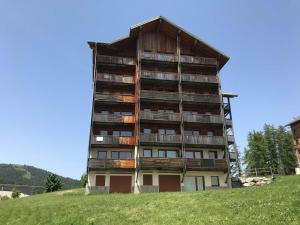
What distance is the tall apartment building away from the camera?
123 ft

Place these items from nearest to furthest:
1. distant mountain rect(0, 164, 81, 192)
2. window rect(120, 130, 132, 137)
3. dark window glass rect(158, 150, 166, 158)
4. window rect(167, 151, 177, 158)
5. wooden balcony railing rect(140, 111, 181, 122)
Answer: wooden balcony railing rect(140, 111, 181, 122), dark window glass rect(158, 150, 166, 158), window rect(167, 151, 177, 158), window rect(120, 130, 132, 137), distant mountain rect(0, 164, 81, 192)

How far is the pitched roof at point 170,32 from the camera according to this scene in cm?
4267

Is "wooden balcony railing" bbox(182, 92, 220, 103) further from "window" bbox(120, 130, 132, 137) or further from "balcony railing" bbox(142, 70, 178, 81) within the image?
"window" bbox(120, 130, 132, 137)

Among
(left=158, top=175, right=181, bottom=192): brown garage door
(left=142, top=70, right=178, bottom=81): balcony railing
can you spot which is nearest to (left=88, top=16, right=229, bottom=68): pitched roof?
(left=142, top=70, right=178, bottom=81): balcony railing

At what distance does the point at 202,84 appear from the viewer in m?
43.4

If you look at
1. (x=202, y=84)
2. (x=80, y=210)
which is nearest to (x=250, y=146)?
(x=202, y=84)

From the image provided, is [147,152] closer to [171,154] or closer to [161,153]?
[161,153]

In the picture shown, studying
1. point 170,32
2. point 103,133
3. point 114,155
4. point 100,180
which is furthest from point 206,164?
point 170,32

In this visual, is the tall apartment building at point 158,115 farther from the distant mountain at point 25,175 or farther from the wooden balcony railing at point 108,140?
the distant mountain at point 25,175

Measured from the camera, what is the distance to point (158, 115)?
129 feet

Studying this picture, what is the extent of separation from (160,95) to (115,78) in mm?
6202

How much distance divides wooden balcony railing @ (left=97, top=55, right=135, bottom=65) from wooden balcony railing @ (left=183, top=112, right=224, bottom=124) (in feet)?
33.4

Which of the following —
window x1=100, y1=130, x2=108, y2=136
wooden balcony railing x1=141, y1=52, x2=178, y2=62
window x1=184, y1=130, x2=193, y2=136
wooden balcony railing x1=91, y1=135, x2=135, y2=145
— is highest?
wooden balcony railing x1=141, y1=52, x2=178, y2=62

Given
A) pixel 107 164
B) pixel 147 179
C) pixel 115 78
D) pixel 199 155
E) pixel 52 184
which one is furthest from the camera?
pixel 52 184
